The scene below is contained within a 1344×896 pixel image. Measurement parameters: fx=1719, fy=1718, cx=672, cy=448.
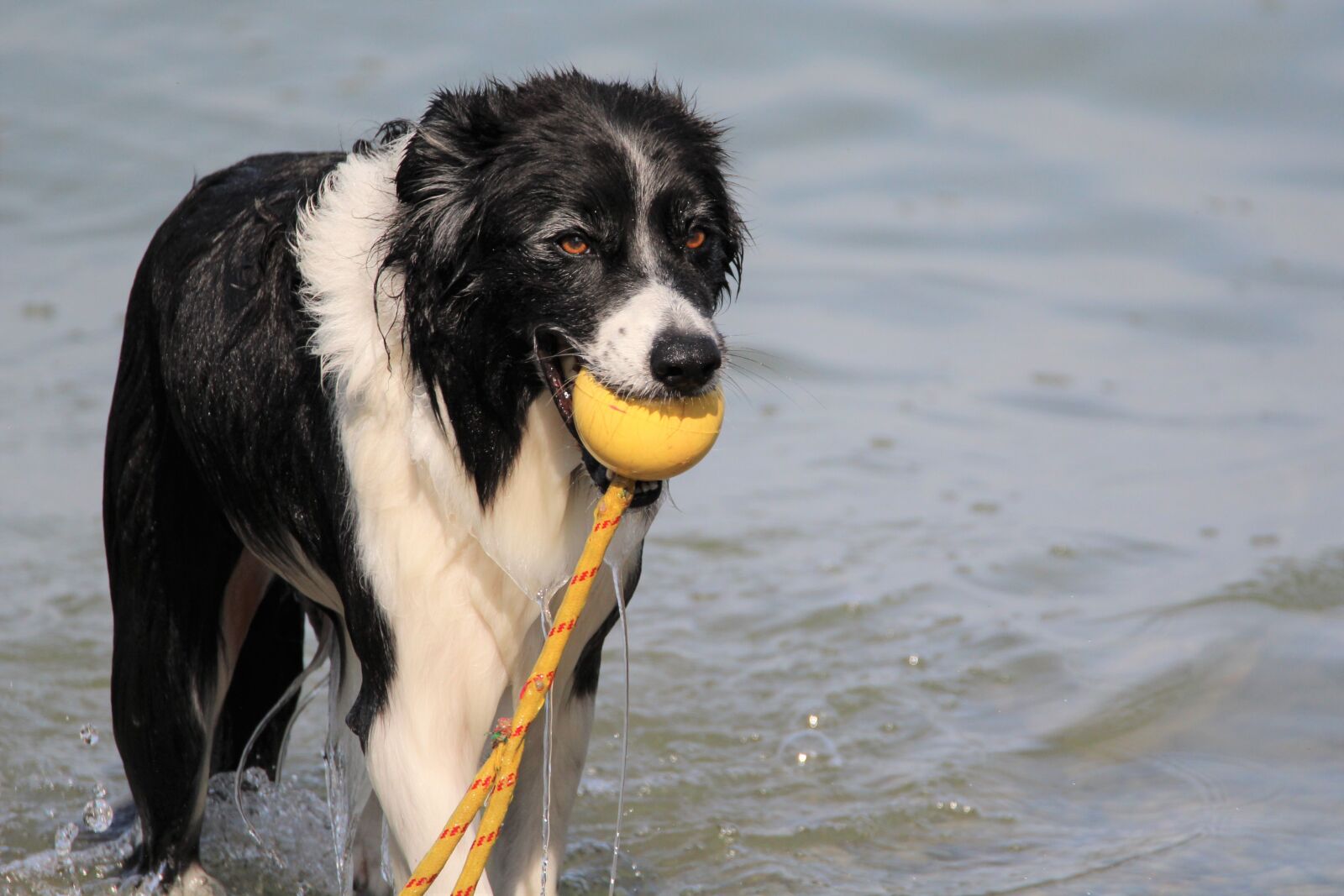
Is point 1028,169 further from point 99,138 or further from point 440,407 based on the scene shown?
point 440,407

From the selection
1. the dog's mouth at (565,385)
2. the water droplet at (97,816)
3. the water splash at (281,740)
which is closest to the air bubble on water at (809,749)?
the water splash at (281,740)

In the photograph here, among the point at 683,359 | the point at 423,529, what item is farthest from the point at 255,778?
the point at 683,359

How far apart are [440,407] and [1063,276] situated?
6.93 m

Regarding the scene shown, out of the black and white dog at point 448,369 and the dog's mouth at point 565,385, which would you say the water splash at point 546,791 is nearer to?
the black and white dog at point 448,369

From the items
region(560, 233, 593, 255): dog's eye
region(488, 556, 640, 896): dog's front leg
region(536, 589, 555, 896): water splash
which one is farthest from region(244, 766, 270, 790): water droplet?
region(560, 233, 593, 255): dog's eye

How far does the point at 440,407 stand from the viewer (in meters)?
3.36

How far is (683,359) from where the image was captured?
3.06m

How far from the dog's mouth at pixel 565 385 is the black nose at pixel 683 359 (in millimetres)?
227

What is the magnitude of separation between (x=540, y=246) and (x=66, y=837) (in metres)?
2.53

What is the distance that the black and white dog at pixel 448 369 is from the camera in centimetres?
324

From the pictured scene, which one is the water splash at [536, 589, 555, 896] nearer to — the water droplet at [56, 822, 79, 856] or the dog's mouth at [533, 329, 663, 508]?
the dog's mouth at [533, 329, 663, 508]

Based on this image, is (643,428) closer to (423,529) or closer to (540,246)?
(540,246)

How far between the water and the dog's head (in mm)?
1880

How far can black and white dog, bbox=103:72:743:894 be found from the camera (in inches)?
128
